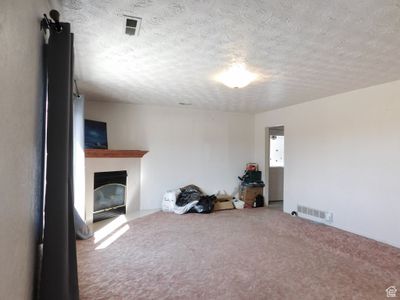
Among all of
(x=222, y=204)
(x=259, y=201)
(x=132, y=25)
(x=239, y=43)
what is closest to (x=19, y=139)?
(x=132, y=25)

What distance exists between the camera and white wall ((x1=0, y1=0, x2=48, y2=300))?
36.3 inches

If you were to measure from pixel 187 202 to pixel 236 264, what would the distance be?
8.19ft

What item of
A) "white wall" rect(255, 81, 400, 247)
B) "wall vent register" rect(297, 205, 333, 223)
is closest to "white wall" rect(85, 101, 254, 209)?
"white wall" rect(255, 81, 400, 247)

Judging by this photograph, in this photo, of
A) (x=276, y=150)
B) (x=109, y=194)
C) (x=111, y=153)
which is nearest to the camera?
(x=111, y=153)

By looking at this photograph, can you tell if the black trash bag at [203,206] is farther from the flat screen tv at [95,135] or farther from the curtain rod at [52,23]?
the curtain rod at [52,23]

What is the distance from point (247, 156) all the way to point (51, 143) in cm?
534

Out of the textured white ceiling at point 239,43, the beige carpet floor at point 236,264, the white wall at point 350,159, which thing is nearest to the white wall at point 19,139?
the textured white ceiling at point 239,43

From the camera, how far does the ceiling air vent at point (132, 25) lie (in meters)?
1.91

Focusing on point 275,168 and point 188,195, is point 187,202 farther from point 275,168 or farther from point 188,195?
point 275,168

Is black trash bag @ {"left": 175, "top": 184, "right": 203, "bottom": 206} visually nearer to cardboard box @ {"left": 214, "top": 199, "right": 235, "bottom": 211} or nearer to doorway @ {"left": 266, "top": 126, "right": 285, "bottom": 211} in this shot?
cardboard box @ {"left": 214, "top": 199, "right": 235, "bottom": 211}

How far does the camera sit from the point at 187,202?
205 inches

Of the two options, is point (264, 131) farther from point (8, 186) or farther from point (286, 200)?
point (8, 186)

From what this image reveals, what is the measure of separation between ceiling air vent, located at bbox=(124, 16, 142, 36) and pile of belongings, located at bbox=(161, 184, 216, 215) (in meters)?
3.69

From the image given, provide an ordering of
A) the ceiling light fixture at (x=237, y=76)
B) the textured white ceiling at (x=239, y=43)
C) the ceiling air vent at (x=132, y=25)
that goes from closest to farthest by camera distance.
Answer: the textured white ceiling at (x=239, y=43)
the ceiling air vent at (x=132, y=25)
the ceiling light fixture at (x=237, y=76)
